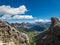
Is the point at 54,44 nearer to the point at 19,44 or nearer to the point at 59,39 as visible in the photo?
the point at 59,39

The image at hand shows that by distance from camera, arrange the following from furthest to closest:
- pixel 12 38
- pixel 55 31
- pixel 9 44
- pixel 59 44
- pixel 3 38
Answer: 1. pixel 12 38
2. pixel 3 38
3. pixel 9 44
4. pixel 55 31
5. pixel 59 44

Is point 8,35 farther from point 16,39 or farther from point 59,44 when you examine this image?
point 59,44

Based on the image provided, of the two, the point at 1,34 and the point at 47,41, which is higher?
the point at 1,34

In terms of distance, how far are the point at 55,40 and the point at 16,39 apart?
1671 inches

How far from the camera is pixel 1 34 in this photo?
82188 millimetres

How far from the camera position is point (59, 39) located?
50.1 meters

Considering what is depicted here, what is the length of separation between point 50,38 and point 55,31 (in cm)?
308

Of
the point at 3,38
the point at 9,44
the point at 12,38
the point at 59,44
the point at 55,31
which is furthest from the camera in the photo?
the point at 12,38

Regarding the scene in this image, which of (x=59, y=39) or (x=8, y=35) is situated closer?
(x=59, y=39)

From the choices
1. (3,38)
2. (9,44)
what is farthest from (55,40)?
(3,38)

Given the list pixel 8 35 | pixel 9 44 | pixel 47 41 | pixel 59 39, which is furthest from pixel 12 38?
pixel 59 39

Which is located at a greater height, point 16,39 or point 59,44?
point 16,39

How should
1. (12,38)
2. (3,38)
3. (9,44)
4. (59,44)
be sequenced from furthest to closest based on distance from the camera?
(12,38), (3,38), (9,44), (59,44)

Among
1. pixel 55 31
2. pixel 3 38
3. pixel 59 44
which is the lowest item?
pixel 59 44
